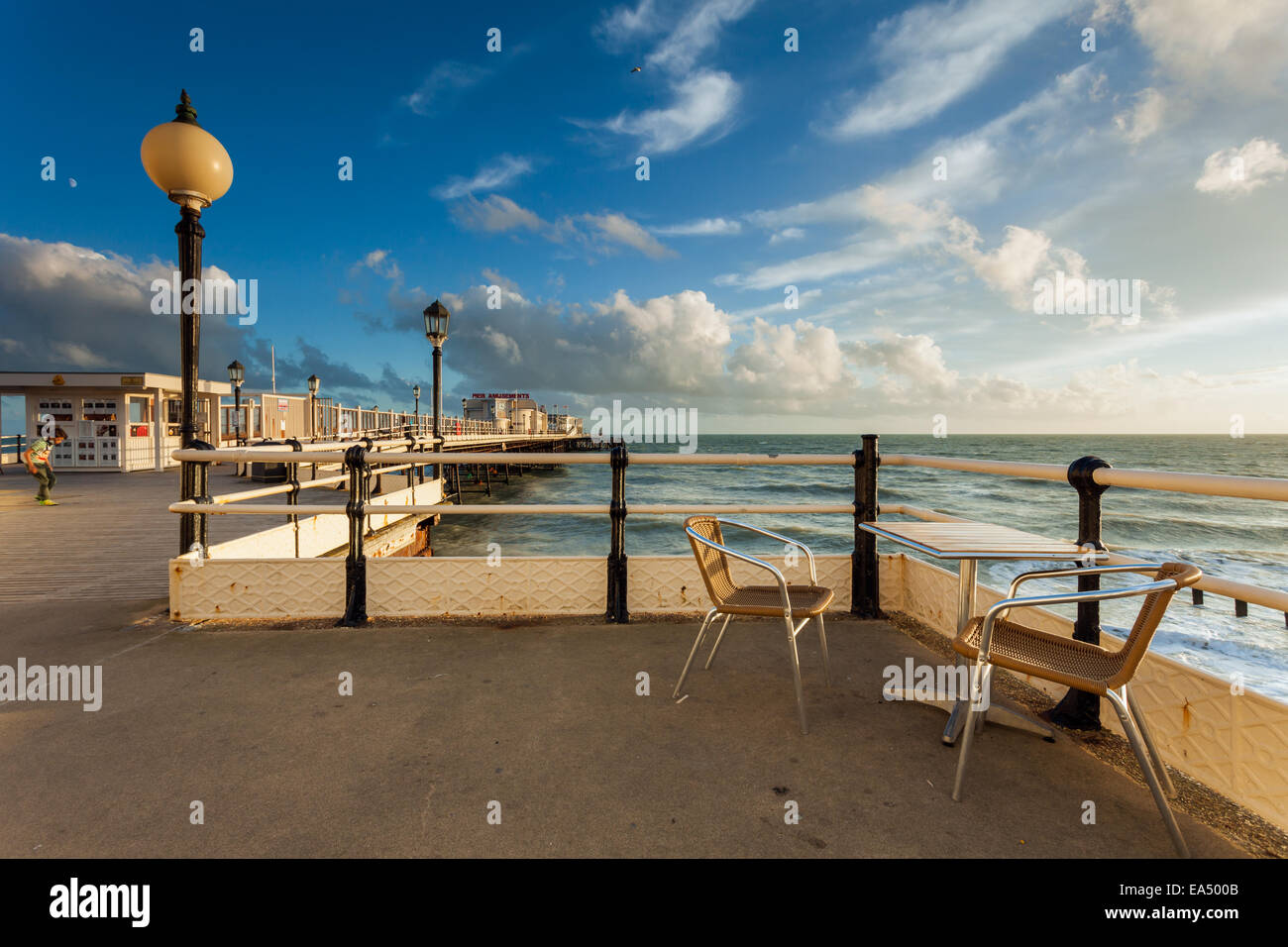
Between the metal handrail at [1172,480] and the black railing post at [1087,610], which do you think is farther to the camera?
the black railing post at [1087,610]

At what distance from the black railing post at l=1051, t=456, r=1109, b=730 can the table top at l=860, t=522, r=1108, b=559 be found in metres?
0.10

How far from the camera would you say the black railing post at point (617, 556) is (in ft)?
12.6

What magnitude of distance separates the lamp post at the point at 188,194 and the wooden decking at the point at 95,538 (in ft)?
2.22

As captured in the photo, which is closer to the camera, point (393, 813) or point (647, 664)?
point (393, 813)

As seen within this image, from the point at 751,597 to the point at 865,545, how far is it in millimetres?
1471

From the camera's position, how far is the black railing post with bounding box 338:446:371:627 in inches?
150

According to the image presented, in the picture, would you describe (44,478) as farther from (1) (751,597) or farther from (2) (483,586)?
(1) (751,597)

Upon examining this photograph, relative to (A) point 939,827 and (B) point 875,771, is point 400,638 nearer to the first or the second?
(B) point 875,771

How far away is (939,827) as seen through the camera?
71.2 inches

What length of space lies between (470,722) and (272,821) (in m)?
0.79

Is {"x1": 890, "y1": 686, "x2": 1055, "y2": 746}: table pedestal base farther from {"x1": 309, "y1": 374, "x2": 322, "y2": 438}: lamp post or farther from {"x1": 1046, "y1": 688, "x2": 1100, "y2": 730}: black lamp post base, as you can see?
{"x1": 309, "y1": 374, "x2": 322, "y2": 438}: lamp post

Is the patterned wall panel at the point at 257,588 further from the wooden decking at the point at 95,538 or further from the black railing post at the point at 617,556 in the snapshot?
the black railing post at the point at 617,556

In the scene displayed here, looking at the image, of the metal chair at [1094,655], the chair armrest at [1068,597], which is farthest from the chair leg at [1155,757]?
the chair armrest at [1068,597]
